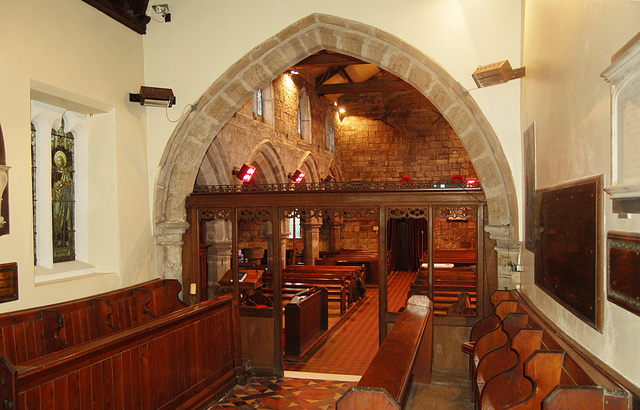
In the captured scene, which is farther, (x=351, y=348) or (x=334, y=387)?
(x=351, y=348)

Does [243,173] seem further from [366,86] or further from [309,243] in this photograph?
[366,86]

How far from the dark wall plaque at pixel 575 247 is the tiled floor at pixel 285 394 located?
2.48m

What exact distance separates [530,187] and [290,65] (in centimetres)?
292

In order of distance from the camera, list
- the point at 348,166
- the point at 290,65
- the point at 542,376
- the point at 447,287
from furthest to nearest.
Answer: the point at 348,166 < the point at 447,287 < the point at 290,65 < the point at 542,376

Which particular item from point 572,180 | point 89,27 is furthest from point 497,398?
point 89,27

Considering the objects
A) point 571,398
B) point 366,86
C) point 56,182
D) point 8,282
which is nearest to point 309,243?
point 366,86

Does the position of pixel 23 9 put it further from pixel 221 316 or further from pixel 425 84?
pixel 425 84

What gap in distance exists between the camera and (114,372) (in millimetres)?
3236

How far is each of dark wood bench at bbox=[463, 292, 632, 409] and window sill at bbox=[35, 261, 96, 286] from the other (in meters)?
3.77

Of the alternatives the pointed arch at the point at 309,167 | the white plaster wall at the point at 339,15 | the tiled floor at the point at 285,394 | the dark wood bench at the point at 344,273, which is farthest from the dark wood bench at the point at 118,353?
the pointed arch at the point at 309,167

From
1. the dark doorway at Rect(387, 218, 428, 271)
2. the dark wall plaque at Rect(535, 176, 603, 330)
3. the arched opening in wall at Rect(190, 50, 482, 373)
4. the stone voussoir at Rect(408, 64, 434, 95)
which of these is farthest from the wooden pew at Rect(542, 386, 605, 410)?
the dark doorway at Rect(387, 218, 428, 271)

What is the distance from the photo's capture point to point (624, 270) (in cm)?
184

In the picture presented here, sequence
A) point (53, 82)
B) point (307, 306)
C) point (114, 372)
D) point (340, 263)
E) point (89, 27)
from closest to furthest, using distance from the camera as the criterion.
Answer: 1. point (114, 372)
2. point (53, 82)
3. point (89, 27)
4. point (307, 306)
5. point (340, 263)

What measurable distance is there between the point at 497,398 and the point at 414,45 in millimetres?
3611
